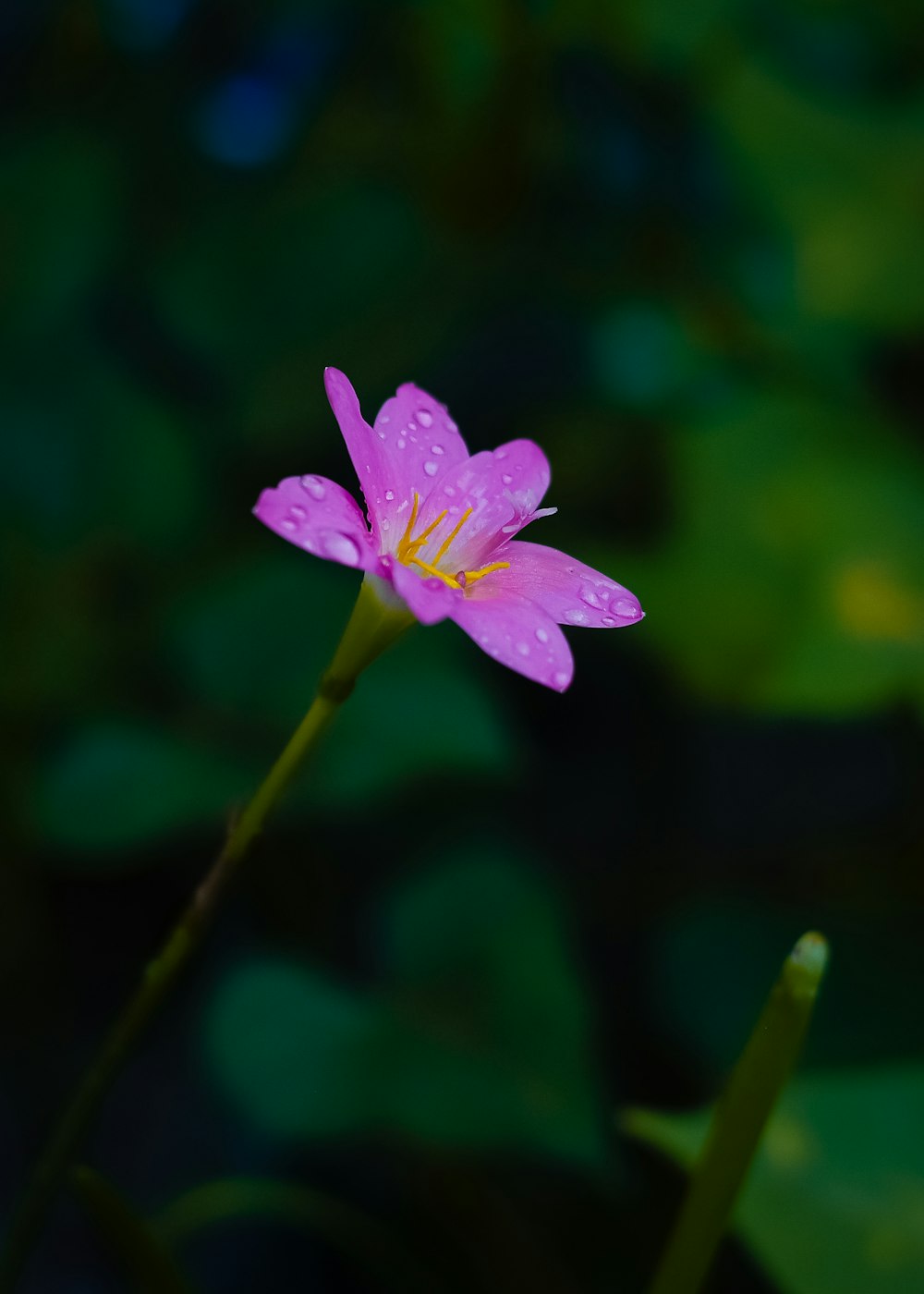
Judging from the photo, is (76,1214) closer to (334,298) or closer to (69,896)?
(69,896)

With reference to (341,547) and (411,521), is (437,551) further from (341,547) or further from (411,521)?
(341,547)

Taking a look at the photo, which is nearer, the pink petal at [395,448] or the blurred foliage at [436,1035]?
the pink petal at [395,448]

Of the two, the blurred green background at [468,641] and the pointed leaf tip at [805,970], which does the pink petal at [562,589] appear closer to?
the pointed leaf tip at [805,970]

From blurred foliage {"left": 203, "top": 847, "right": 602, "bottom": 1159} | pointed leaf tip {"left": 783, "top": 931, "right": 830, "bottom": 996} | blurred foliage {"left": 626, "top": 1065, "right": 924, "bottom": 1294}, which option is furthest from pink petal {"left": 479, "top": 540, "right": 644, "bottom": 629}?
blurred foliage {"left": 203, "top": 847, "right": 602, "bottom": 1159}

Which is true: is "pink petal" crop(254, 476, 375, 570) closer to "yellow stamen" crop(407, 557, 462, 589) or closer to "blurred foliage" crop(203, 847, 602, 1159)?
"yellow stamen" crop(407, 557, 462, 589)

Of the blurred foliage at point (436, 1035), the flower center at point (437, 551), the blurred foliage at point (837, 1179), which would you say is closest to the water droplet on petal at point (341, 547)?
the flower center at point (437, 551)

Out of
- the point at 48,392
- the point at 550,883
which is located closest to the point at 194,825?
the point at 550,883

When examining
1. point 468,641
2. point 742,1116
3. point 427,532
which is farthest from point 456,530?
point 468,641
